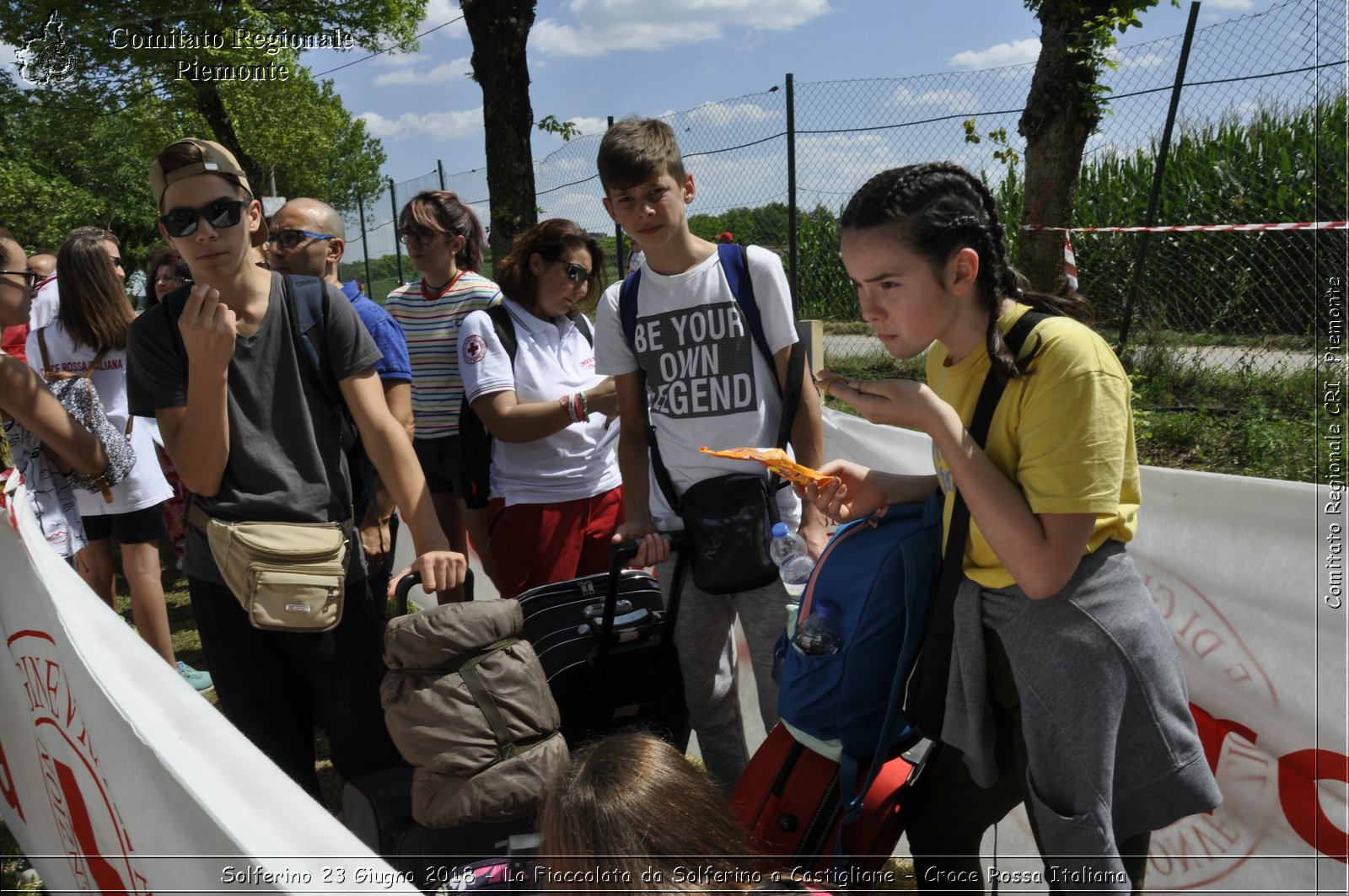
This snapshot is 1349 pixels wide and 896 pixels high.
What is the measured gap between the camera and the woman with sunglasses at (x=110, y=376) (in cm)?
404

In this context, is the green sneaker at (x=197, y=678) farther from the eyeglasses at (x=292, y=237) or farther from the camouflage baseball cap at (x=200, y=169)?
the camouflage baseball cap at (x=200, y=169)

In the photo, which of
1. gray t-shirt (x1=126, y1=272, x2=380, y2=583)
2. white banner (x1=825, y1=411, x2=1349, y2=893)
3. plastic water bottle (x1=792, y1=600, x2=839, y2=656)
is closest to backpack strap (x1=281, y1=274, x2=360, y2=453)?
gray t-shirt (x1=126, y1=272, x2=380, y2=583)

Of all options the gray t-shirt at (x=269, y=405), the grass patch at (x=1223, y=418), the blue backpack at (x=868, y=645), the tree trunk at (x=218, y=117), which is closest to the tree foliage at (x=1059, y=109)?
the grass patch at (x=1223, y=418)

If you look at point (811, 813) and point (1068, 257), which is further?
point (1068, 257)

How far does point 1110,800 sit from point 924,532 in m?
0.58

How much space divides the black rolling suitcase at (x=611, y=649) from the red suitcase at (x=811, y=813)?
1.63 feet

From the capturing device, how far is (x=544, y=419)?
3.12m

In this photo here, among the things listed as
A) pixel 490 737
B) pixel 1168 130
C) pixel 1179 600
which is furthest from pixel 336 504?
pixel 1168 130

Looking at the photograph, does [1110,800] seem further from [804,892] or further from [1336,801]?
[1336,801]

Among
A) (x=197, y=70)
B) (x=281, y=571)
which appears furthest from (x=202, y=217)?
(x=197, y=70)

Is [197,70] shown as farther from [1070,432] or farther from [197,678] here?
[1070,432]

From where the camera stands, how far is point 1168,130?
6.43m

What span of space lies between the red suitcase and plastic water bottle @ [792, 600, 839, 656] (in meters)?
0.22

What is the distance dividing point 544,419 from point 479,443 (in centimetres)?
43
